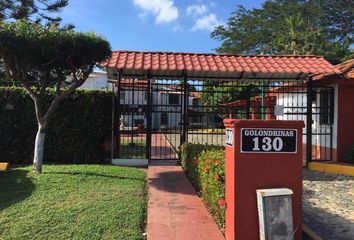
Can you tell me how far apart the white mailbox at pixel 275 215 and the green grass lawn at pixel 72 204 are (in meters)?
1.69

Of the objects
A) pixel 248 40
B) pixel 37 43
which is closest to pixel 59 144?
pixel 37 43

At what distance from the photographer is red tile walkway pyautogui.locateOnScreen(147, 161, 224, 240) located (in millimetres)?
5836

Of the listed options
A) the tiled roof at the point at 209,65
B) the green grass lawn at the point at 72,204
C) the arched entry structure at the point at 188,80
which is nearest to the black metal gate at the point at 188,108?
the arched entry structure at the point at 188,80

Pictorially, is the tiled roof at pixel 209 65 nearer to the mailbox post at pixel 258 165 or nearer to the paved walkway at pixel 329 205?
the paved walkway at pixel 329 205

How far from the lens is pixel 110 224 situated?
6160 mm

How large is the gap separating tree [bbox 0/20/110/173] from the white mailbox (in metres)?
6.02

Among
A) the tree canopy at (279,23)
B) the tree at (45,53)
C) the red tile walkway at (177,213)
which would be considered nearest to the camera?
the red tile walkway at (177,213)

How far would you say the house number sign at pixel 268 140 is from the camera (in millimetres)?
5141

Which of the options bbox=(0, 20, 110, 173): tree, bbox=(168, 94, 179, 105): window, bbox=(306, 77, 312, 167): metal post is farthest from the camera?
bbox=(168, 94, 179, 105): window

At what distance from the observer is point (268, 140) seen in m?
5.19

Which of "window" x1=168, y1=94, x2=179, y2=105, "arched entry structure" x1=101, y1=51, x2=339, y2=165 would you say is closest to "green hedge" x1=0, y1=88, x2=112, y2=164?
"arched entry structure" x1=101, y1=51, x2=339, y2=165

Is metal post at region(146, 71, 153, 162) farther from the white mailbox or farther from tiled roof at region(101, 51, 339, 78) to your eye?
the white mailbox

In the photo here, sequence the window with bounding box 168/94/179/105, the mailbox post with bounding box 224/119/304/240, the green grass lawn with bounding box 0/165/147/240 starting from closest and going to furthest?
the mailbox post with bounding box 224/119/304/240
the green grass lawn with bounding box 0/165/147/240
the window with bounding box 168/94/179/105

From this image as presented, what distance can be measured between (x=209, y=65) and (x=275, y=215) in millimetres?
8212
